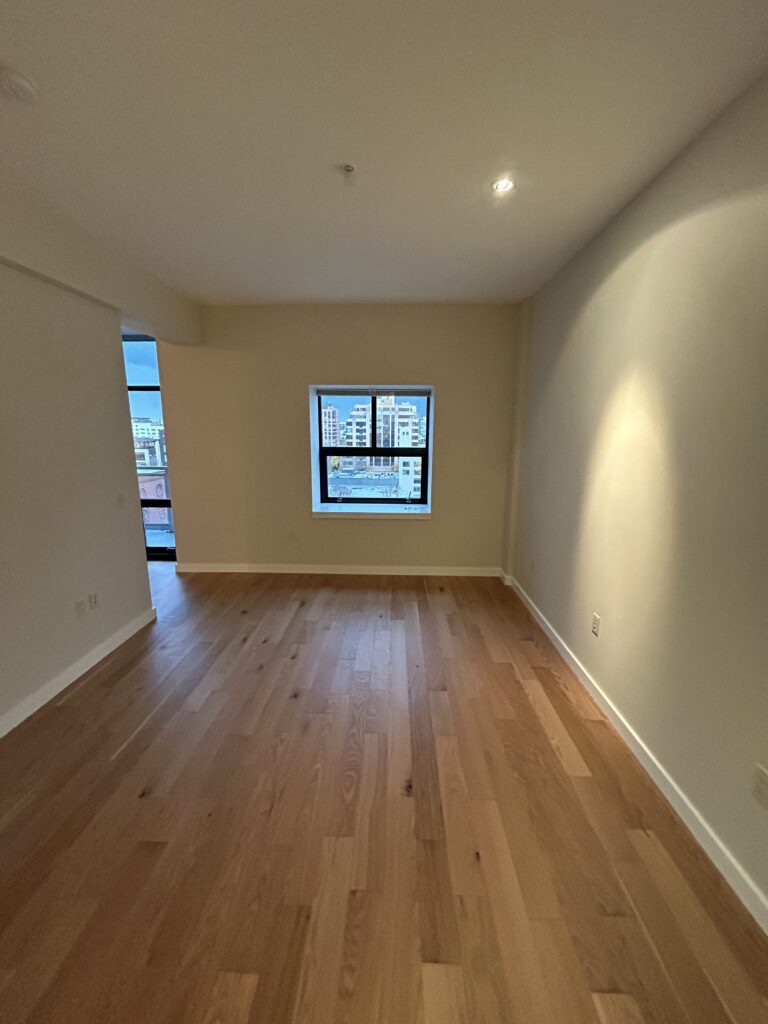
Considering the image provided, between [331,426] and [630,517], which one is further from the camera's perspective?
[331,426]

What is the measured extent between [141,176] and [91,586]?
90.3 inches

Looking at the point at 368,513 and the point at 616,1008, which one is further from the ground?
the point at 368,513

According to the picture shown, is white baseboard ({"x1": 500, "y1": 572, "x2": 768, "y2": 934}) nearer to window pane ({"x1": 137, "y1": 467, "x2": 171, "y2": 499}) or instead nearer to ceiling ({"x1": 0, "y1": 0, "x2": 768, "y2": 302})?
ceiling ({"x1": 0, "y1": 0, "x2": 768, "y2": 302})

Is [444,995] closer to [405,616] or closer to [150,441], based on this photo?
[405,616]

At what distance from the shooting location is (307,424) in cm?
405

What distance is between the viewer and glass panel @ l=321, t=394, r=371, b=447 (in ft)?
13.9

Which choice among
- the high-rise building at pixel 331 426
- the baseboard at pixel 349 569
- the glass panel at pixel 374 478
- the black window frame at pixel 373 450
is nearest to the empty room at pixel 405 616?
the baseboard at pixel 349 569

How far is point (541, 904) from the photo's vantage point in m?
1.29

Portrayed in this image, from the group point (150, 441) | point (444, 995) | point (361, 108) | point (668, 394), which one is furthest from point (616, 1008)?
point (150, 441)

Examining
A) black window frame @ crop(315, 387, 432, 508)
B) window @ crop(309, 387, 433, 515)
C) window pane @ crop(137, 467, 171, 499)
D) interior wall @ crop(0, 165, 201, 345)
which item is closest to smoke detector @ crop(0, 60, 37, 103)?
interior wall @ crop(0, 165, 201, 345)

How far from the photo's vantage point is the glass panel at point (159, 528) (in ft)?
16.6

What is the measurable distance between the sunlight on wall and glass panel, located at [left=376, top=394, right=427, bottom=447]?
2.11 meters

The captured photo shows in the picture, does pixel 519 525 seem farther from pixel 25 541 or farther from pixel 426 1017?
pixel 25 541

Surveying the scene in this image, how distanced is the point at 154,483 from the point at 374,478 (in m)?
2.75
